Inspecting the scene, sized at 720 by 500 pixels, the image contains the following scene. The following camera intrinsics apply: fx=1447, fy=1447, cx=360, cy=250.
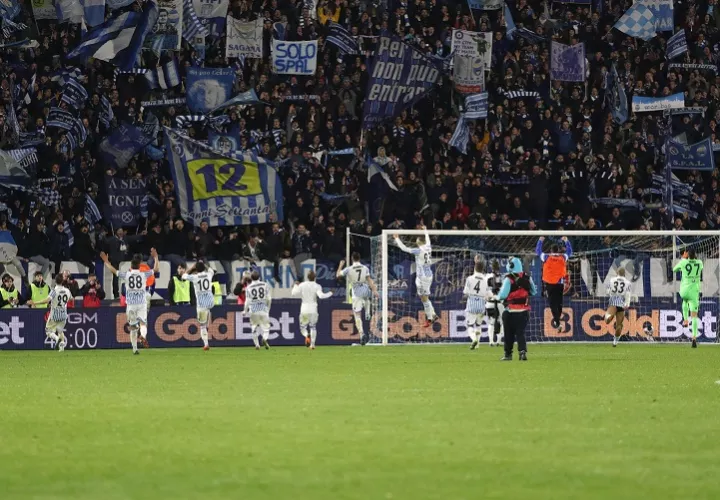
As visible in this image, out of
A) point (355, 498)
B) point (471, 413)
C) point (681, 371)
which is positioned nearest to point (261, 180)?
point (681, 371)

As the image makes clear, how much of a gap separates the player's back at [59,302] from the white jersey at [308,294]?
5.20m

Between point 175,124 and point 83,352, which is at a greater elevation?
point 175,124

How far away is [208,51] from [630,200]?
468 inches

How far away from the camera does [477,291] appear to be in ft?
109

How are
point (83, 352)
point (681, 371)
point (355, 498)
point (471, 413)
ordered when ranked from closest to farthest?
point (355, 498) → point (471, 413) → point (681, 371) → point (83, 352)

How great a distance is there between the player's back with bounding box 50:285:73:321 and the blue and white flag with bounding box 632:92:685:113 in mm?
16844

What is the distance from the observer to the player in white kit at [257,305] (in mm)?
33125

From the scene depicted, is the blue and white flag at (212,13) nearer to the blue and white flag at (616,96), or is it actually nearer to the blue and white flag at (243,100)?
the blue and white flag at (243,100)

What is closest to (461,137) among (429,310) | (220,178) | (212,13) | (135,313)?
(429,310)

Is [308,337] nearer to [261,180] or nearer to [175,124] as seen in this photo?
[261,180]

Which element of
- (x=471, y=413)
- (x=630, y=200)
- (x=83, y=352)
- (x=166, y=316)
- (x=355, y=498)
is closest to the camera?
(x=355, y=498)

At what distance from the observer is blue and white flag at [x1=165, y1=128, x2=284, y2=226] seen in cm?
3597

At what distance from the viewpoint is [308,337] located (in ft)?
115

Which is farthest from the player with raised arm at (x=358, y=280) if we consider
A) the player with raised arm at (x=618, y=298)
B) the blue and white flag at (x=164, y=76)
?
the blue and white flag at (x=164, y=76)
